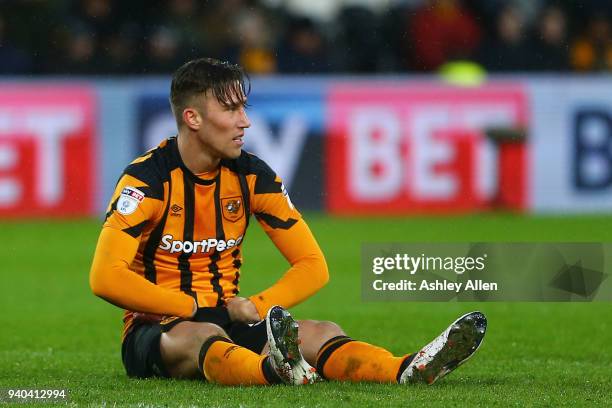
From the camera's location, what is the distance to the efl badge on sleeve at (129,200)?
5598 millimetres

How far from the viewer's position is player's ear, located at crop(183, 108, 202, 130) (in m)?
5.80

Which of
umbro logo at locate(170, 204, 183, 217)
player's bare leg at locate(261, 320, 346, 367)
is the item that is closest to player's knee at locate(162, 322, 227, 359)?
player's bare leg at locate(261, 320, 346, 367)

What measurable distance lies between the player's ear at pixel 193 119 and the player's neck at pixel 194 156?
0.07m

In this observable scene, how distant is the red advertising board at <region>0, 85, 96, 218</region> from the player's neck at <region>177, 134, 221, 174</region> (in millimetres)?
8542

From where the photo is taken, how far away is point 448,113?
577 inches

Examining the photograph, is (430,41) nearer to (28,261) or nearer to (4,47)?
(4,47)

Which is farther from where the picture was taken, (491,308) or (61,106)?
(61,106)

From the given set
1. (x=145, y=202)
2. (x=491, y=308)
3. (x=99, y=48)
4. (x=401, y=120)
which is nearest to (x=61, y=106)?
(x=99, y=48)

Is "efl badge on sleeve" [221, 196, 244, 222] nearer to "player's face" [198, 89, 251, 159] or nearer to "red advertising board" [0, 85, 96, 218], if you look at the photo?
"player's face" [198, 89, 251, 159]

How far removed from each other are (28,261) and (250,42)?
5.06 m

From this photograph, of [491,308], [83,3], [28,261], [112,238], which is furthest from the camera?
[83,3]

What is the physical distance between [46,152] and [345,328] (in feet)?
23.2

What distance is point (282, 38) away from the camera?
15.7 meters

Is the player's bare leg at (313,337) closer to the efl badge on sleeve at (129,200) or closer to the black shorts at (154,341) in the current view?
the black shorts at (154,341)
